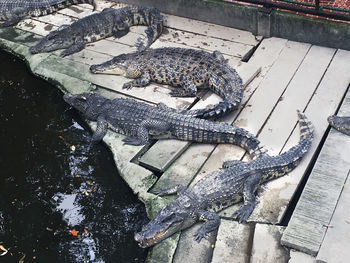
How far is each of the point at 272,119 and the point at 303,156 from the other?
78 centimetres

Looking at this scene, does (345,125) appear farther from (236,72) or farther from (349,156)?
(236,72)

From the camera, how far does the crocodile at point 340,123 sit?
18.2 feet

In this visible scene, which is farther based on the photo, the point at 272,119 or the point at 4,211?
the point at 272,119

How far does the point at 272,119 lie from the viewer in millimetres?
5992

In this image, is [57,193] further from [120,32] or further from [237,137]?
[120,32]

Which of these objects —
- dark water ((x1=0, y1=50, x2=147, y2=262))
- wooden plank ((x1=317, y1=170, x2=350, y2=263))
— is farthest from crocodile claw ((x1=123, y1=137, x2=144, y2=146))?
wooden plank ((x1=317, y1=170, x2=350, y2=263))

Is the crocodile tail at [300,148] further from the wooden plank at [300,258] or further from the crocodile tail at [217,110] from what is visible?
the wooden plank at [300,258]

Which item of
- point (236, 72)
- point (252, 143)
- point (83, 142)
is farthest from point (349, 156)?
point (83, 142)

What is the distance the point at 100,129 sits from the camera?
629 centimetres

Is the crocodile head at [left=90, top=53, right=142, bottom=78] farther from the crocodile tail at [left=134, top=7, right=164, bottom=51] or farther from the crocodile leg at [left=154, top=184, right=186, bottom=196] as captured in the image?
the crocodile leg at [left=154, top=184, right=186, bottom=196]

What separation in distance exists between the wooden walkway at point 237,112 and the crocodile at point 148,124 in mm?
123

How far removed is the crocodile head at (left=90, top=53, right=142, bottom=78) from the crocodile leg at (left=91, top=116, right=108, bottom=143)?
3.33ft

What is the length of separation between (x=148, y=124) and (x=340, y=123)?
7.53 feet

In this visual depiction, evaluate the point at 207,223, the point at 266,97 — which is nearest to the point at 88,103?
the point at 266,97
